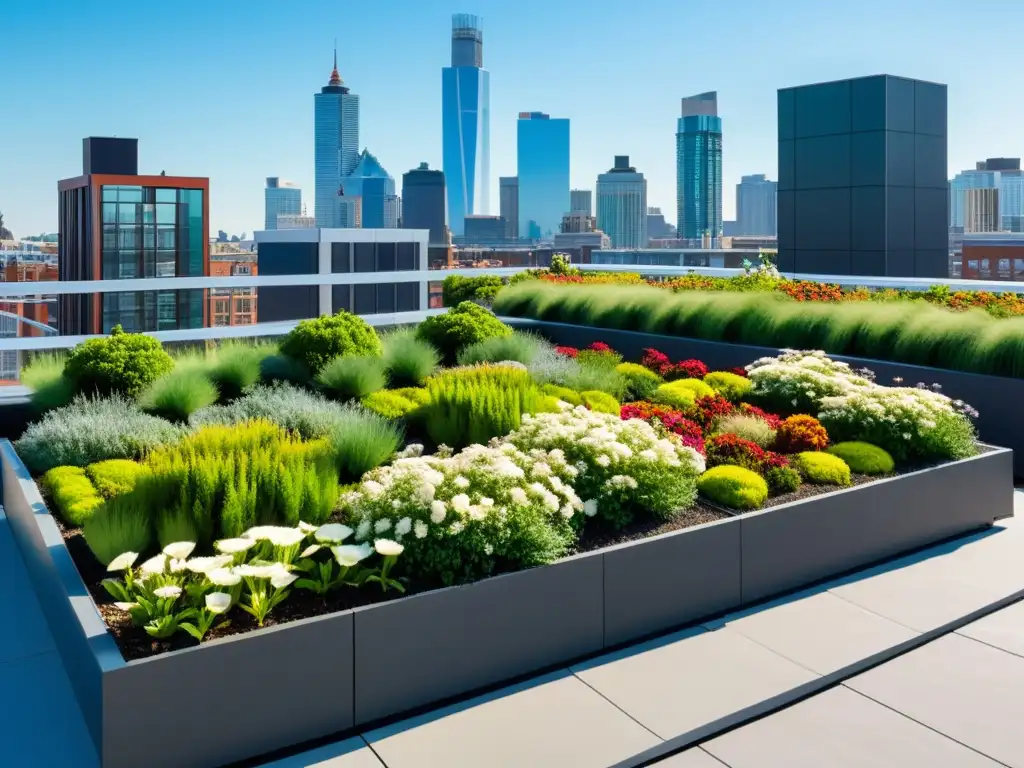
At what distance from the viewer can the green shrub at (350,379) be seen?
6215mm

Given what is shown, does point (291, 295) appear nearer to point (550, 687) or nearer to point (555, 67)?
point (555, 67)

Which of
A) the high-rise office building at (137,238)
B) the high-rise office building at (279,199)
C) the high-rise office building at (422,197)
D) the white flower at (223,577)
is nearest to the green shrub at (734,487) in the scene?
the white flower at (223,577)

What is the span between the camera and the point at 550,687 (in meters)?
3.29

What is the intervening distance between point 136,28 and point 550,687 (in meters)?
65.1

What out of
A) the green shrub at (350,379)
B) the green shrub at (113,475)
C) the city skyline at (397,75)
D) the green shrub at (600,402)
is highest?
the city skyline at (397,75)

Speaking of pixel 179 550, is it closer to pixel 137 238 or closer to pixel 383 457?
pixel 383 457

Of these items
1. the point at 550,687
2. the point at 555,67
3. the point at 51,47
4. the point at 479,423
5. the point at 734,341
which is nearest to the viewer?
the point at 550,687

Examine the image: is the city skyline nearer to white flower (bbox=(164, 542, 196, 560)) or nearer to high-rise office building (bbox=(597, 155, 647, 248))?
white flower (bbox=(164, 542, 196, 560))

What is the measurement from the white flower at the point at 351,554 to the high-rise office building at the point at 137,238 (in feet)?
199

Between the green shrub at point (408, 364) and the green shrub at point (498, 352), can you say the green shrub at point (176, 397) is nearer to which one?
the green shrub at point (408, 364)

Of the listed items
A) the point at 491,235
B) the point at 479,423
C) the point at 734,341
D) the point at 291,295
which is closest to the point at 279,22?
the point at 291,295

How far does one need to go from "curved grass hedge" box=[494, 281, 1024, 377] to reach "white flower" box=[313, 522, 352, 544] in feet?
15.9

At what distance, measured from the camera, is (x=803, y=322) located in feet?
25.4

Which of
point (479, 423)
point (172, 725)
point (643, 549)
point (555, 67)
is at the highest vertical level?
point (555, 67)
